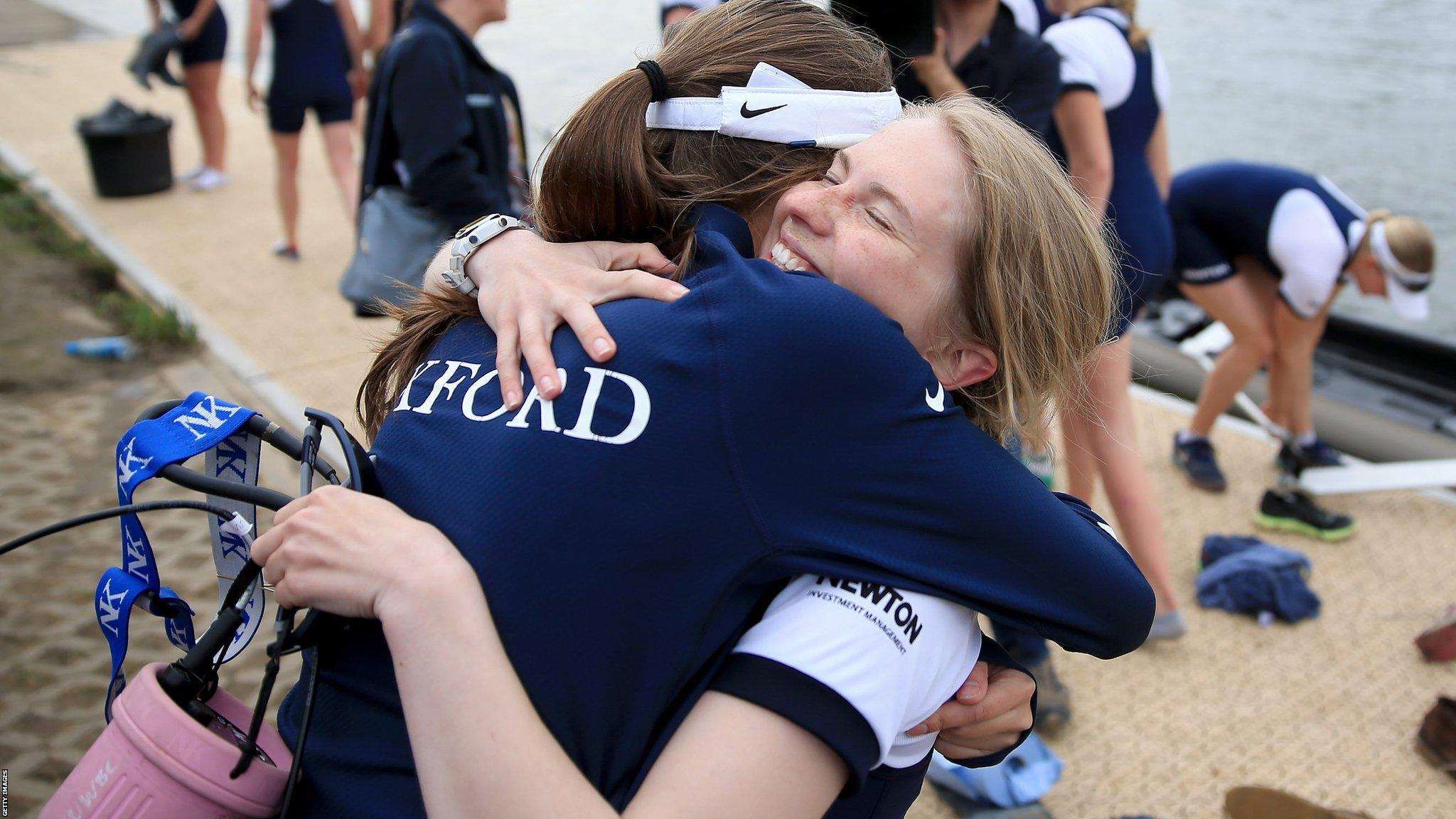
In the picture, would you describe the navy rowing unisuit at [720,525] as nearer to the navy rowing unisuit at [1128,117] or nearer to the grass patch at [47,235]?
the navy rowing unisuit at [1128,117]

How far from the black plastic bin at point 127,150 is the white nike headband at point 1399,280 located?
7731mm

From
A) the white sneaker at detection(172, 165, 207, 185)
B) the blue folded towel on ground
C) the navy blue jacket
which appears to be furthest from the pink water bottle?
the white sneaker at detection(172, 165, 207, 185)

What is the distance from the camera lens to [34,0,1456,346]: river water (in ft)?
29.1

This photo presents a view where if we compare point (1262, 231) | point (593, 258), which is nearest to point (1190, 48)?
point (1262, 231)

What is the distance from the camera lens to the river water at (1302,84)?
29.1ft

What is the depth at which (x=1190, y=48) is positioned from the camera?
37.2 feet

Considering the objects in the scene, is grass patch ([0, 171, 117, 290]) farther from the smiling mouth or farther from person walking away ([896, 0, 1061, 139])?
the smiling mouth

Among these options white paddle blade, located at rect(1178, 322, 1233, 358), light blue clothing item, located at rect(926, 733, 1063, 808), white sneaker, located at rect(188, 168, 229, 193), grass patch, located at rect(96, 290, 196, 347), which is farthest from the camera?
white sneaker, located at rect(188, 168, 229, 193)

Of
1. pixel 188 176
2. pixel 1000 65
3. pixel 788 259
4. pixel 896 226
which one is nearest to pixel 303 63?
pixel 188 176

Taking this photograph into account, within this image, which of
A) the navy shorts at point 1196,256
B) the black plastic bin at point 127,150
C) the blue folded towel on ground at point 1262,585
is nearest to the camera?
the blue folded towel on ground at point 1262,585

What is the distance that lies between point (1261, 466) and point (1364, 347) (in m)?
2.12

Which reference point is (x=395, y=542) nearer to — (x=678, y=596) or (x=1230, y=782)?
(x=678, y=596)

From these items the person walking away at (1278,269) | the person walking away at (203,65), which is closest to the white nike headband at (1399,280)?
the person walking away at (1278,269)

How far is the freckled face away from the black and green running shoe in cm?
382
